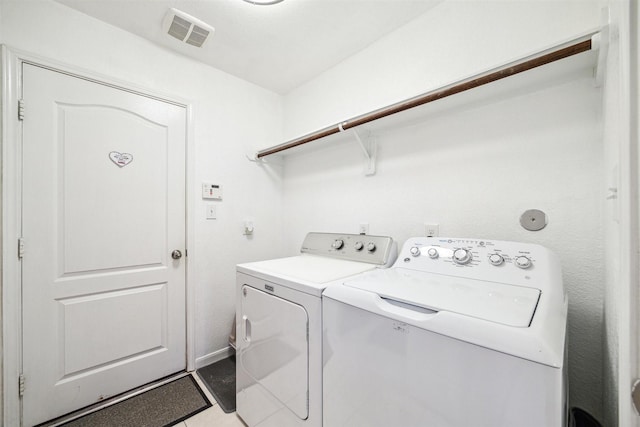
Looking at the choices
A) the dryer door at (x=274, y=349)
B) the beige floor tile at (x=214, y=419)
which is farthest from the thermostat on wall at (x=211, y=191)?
the beige floor tile at (x=214, y=419)

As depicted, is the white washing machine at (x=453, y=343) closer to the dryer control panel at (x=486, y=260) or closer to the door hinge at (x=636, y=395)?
the dryer control panel at (x=486, y=260)

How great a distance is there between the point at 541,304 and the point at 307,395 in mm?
947

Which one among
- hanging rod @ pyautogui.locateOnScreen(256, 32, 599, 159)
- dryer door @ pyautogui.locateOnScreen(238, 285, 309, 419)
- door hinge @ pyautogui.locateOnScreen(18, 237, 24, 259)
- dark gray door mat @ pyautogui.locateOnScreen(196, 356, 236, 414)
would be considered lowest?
dark gray door mat @ pyautogui.locateOnScreen(196, 356, 236, 414)

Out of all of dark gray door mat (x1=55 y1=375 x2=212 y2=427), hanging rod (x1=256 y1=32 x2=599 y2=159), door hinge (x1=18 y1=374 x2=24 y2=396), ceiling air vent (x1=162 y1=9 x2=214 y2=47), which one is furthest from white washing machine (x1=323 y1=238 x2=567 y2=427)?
ceiling air vent (x1=162 y1=9 x2=214 y2=47)

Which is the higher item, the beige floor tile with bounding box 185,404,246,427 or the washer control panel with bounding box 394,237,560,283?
the washer control panel with bounding box 394,237,560,283

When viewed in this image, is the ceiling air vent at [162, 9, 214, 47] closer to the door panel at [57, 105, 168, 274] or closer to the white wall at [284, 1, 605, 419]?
the door panel at [57, 105, 168, 274]

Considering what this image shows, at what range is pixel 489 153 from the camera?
1.32m

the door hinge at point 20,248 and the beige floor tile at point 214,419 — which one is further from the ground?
the door hinge at point 20,248

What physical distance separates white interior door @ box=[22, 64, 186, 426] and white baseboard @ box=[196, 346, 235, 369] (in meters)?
0.11

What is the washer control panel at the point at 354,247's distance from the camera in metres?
1.54

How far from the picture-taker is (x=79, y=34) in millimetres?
1548

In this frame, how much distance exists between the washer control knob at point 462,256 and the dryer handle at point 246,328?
1128 mm

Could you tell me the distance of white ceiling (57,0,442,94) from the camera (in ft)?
4.91

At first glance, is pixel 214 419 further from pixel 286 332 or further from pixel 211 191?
pixel 211 191
